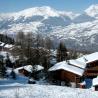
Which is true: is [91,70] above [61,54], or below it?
below

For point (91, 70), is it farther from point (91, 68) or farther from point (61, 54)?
point (61, 54)

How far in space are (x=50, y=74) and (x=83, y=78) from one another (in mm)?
8366

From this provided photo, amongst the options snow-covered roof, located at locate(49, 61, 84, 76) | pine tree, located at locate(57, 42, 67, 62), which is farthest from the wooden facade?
pine tree, located at locate(57, 42, 67, 62)

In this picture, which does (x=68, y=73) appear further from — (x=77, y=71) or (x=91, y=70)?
(x=91, y=70)

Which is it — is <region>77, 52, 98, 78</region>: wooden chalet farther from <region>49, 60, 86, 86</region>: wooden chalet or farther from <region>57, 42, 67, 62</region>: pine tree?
<region>57, 42, 67, 62</region>: pine tree

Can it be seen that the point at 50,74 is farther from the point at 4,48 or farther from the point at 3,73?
the point at 4,48

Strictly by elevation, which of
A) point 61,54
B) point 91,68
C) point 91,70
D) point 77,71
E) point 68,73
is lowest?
point 68,73

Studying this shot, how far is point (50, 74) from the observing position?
76.0m

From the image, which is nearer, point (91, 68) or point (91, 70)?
point (91, 70)

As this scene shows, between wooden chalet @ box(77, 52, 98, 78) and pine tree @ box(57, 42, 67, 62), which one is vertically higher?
pine tree @ box(57, 42, 67, 62)

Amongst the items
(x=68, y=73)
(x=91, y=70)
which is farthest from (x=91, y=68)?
(x=68, y=73)

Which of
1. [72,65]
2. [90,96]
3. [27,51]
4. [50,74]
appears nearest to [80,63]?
[72,65]

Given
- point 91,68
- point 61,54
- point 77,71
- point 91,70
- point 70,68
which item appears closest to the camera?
point 77,71

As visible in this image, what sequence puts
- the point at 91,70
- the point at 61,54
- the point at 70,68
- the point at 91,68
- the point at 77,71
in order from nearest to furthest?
the point at 77,71 → the point at 91,70 → the point at 91,68 → the point at 70,68 → the point at 61,54
